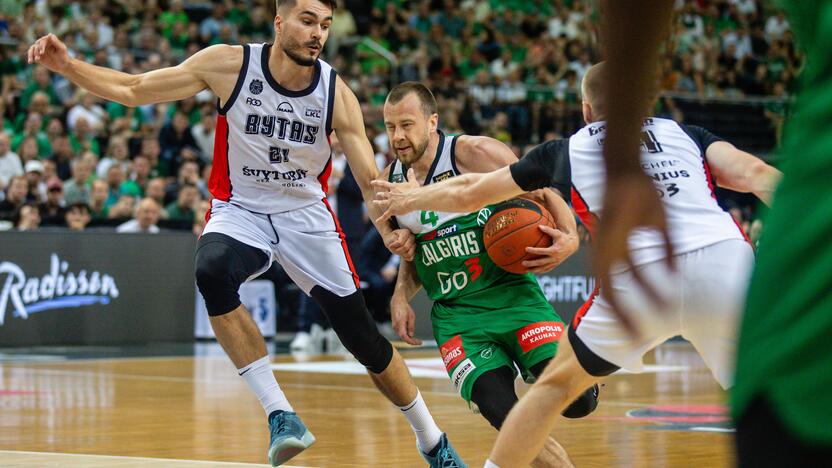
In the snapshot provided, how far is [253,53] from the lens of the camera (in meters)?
5.99

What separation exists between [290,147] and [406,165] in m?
0.57

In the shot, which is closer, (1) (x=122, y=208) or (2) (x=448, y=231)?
(2) (x=448, y=231)

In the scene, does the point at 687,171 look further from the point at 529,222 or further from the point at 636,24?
the point at 636,24

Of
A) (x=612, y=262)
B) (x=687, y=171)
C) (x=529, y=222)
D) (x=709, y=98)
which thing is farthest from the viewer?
(x=709, y=98)

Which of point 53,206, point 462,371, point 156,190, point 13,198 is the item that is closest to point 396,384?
point 462,371

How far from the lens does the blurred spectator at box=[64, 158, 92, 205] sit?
13930mm

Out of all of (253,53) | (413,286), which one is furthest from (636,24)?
(253,53)

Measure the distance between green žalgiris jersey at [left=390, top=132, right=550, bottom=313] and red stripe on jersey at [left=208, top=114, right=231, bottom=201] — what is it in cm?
91

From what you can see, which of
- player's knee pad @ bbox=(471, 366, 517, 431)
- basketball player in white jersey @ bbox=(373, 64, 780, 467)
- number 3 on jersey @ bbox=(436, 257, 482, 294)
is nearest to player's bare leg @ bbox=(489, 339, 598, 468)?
basketball player in white jersey @ bbox=(373, 64, 780, 467)

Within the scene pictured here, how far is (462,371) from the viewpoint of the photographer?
16.9ft

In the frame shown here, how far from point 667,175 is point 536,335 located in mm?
1274

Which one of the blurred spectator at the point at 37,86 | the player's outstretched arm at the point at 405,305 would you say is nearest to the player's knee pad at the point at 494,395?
the player's outstretched arm at the point at 405,305

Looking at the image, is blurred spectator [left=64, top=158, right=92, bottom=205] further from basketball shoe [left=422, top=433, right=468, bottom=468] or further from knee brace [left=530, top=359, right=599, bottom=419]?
knee brace [left=530, top=359, right=599, bottom=419]

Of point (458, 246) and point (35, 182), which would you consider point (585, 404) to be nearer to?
point (458, 246)
